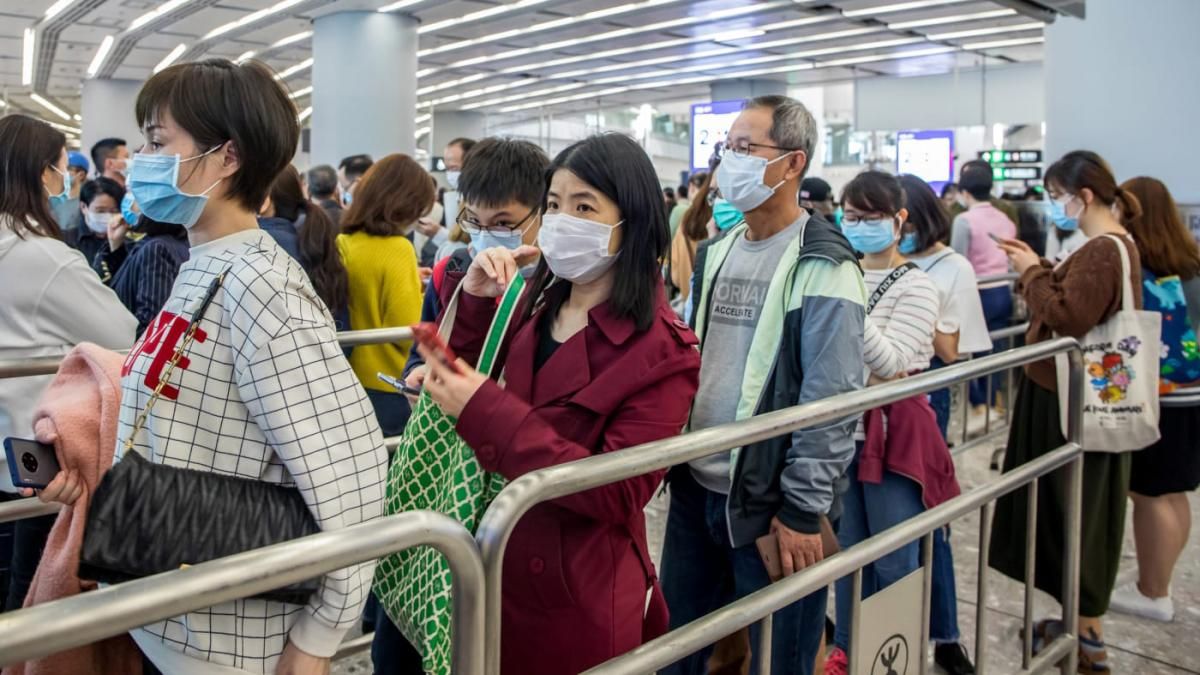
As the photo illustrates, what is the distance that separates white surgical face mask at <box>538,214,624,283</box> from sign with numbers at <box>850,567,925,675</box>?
2.76 feet

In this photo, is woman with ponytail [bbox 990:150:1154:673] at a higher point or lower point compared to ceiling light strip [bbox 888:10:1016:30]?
lower

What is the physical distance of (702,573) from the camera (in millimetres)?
2354

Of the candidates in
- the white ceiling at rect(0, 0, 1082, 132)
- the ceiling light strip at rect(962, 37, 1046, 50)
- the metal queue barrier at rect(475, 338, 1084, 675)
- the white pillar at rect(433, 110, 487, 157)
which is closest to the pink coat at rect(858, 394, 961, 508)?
the metal queue barrier at rect(475, 338, 1084, 675)

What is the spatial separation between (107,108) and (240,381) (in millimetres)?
20158

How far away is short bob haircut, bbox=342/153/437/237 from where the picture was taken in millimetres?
3678

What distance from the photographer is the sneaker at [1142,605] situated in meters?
3.70

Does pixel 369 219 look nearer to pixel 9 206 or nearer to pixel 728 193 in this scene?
pixel 9 206

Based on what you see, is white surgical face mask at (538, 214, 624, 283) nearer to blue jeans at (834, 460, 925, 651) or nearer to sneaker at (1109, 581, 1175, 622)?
blue jeans at (834, 460, 925, 651)

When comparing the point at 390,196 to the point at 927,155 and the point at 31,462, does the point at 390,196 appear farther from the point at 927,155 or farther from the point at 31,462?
the point at 927,155

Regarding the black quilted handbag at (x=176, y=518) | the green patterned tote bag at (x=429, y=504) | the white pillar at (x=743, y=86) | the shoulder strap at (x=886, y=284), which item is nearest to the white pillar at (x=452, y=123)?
the white pillar at (x=743, y=86)

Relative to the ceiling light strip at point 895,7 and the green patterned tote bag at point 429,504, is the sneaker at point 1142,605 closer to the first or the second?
the green patterned tote bag at point 429,504

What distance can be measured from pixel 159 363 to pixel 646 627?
39.6 inches

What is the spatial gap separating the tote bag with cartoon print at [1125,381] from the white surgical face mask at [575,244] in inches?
83.4

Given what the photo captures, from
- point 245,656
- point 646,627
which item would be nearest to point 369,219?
point 646,627
